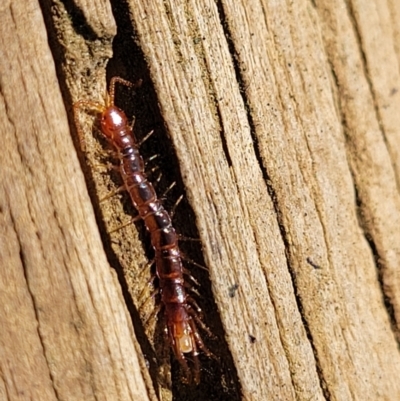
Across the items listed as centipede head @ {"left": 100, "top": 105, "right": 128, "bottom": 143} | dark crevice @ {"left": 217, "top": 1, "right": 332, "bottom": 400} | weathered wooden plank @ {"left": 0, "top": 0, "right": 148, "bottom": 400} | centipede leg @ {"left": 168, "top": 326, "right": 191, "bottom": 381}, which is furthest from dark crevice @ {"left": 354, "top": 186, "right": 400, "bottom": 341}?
weathered wooden plank @ {"left": 0, "top": 0, "right": 148, "bottom": 400}

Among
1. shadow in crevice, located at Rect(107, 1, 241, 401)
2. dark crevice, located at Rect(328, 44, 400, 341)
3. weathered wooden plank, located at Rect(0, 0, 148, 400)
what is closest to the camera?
weathered wooden plank, located at Rect(0, 0, 148, 400)

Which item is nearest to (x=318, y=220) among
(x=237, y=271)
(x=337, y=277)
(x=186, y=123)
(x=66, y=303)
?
(x=337, y=277)

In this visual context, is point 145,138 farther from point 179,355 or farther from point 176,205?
point 179,355

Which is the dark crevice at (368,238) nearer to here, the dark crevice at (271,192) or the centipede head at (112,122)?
the dark crevice at (271,192)

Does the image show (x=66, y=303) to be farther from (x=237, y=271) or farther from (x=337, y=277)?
(x=337, y=277)

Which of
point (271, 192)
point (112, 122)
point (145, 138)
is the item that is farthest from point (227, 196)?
point (112, 122)

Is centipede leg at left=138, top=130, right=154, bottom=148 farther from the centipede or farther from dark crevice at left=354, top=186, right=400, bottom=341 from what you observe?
dark crevice at left=354, top=186, right=400, bottom=341

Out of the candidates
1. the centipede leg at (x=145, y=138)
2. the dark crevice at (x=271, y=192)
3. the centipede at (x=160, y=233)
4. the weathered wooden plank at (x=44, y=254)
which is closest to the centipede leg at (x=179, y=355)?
the centipede at (x=160, y=233)
